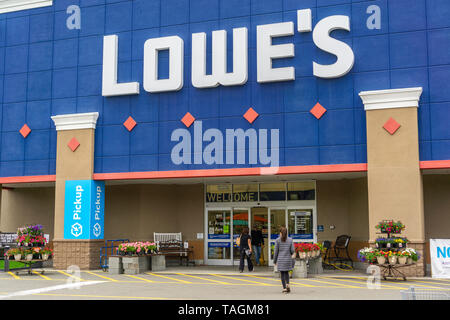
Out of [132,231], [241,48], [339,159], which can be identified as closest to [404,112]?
[339,159]

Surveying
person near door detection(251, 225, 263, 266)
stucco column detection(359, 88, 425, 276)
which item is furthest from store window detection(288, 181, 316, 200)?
stucco column detection(359, 88, 425, 276)

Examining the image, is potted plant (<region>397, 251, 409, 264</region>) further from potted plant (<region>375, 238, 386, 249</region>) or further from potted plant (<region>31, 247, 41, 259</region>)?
potted plant (<region>31, 247, 41, 259</region>)

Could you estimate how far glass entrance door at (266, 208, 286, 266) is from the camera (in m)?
22.8

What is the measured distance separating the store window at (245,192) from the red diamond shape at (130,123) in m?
5.49

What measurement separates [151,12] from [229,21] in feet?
11.3

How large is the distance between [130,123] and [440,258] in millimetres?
12422

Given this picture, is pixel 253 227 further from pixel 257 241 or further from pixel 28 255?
pixel 28 255

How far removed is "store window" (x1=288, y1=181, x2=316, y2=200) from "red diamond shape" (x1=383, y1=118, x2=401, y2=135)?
5441 mm

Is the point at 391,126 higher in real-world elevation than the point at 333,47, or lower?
lower

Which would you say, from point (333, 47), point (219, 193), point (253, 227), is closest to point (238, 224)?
point (253, 227)

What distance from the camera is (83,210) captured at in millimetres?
21453

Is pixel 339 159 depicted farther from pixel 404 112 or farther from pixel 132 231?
pixel 132 231

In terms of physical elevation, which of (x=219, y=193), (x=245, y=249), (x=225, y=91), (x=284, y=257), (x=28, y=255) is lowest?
(x=28, y=255)

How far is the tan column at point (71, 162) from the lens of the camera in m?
21.4
